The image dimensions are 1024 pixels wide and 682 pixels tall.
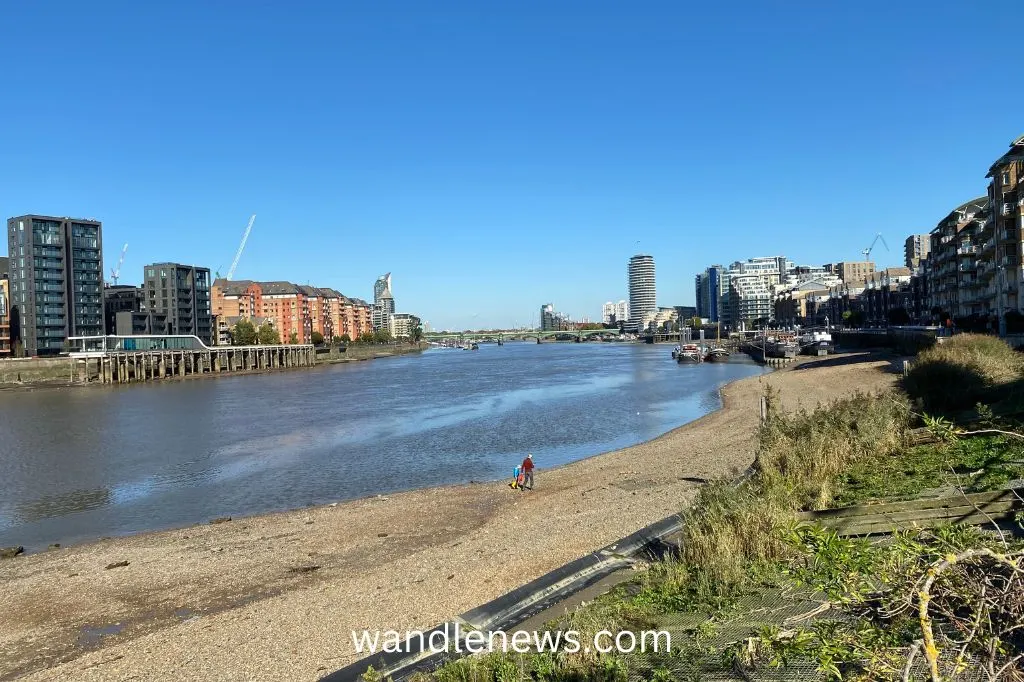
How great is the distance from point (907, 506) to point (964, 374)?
18.9m

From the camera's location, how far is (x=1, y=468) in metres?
36.6

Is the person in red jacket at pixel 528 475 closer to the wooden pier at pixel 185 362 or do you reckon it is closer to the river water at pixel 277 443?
the river water at pixel 277 443

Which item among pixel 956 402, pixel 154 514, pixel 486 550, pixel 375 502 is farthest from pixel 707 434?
pixel 154 514

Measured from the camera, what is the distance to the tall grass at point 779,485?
32.1ft

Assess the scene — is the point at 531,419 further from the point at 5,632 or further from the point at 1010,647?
the point at 1010,647

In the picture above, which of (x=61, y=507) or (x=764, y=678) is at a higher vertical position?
(x=764, y=678)

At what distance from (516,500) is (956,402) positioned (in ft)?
48.3

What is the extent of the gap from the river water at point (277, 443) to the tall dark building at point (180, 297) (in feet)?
282

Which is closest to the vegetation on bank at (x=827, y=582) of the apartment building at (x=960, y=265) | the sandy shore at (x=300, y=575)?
the sandy shore at (x=300, y=575)

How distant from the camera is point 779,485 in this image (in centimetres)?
1298

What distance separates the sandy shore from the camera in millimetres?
11562

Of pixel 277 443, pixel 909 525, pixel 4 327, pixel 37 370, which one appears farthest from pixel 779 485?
pixel 4 327

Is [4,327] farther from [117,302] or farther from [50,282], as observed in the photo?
[117,302]

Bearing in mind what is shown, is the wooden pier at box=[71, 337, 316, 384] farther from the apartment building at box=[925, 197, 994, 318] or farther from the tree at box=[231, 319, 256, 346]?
the apartment building at box=[925, 197, 994, 318]
